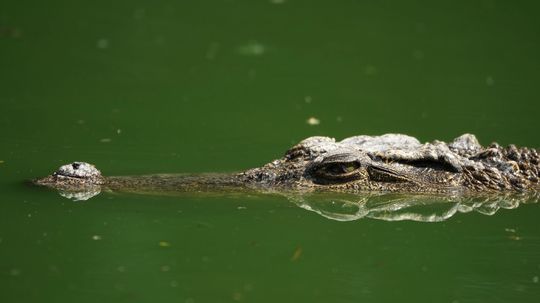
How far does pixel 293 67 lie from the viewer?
12.6 m

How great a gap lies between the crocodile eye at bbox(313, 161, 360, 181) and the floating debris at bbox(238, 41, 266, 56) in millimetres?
5898

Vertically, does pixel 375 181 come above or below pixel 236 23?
below

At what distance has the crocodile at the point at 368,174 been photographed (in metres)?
7.21

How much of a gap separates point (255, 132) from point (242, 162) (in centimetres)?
123

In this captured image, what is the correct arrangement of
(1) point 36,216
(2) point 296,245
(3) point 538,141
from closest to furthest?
(2) point 296,245 → (1) point 36,216 → (3) point 538,141

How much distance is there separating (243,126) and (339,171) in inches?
120

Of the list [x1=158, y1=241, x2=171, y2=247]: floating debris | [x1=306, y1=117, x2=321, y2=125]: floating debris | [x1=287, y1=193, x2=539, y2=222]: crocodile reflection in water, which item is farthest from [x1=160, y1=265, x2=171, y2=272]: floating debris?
[x1=306, y1=117, x2=321, y2=125]: floating debris

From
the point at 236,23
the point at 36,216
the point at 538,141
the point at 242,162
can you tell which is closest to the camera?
the point at 36,216

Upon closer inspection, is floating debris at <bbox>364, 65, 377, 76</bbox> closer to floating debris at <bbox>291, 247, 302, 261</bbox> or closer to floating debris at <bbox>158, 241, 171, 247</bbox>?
floating debris at <bbox>291, 247, 302, 261</bbox>

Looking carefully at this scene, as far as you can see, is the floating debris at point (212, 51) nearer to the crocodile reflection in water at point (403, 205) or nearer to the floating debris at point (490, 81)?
the floating debris at point (490, 81)

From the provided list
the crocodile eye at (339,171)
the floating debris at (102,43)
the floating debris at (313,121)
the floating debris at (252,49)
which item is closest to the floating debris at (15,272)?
the crocodile eye at (339,171)

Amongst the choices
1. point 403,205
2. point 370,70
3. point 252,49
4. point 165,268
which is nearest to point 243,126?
point 370,70

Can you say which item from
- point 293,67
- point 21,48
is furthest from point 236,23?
point 21,48

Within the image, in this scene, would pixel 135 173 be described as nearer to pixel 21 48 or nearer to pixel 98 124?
pixel 98 124
